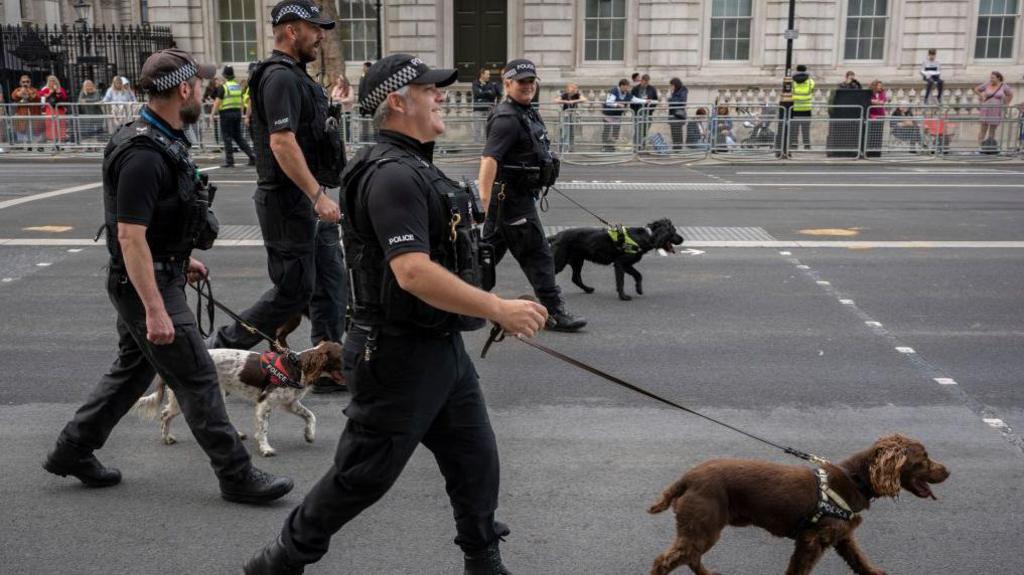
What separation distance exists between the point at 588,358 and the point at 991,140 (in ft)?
56.3

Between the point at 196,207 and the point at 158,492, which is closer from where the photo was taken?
the point at 196,207

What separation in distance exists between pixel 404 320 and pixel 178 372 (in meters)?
1.46

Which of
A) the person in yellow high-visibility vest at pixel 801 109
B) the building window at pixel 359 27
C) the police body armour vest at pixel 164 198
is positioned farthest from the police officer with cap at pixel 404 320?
the building window at pixel 359 27

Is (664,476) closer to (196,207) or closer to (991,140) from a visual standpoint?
(196,207)

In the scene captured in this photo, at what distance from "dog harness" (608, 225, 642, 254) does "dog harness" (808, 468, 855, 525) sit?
499 cm

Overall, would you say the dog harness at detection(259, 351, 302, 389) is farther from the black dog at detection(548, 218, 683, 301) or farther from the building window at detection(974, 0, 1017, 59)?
the building window at detection(974, 0, 1017, 59)

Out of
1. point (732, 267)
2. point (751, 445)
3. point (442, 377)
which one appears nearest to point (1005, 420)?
point (751, 445)

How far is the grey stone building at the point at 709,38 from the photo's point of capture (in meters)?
27.6

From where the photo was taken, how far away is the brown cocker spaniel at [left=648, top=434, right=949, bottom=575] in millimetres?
3609

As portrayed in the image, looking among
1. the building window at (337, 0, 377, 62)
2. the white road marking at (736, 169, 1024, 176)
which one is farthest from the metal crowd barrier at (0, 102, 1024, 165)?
the building window at (337, 0, 377, 62)

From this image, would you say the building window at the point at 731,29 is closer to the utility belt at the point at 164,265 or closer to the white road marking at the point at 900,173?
the white road marking at the point at 900,173

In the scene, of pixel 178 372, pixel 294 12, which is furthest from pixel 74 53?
pixel 178 372

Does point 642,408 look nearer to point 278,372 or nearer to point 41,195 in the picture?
point 278,372

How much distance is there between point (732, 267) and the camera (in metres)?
9.99
